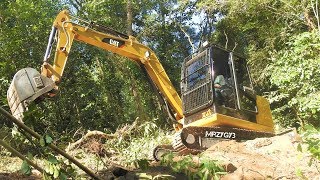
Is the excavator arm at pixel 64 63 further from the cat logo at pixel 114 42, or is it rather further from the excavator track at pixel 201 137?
the excavator track at pixel 201 137

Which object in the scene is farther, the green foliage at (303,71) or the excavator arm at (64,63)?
the green foliage at (303,71)

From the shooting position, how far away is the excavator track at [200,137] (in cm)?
726

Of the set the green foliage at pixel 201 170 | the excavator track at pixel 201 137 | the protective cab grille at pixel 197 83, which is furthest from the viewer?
the protective cab grille at pixel 197 83

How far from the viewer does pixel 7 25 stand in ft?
48.6

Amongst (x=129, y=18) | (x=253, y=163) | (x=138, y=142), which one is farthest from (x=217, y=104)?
(x=129, y=18)

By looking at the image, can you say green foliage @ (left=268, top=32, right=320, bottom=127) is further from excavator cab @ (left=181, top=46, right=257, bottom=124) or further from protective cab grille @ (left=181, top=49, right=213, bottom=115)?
protective cab grille @ (left=181, top=49, right=213, bottom=115)

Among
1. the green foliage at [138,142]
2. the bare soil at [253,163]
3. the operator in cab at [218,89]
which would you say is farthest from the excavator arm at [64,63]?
the operator in cab at [218,89]

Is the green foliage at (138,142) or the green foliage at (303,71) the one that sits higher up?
the green foliage at (303,71)

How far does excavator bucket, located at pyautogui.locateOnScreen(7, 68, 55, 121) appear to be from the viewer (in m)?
6.40

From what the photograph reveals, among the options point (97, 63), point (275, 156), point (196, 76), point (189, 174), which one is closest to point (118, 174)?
point (189, 174)

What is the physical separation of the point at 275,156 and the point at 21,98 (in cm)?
403

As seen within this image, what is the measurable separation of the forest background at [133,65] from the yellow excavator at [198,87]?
3.28 metres

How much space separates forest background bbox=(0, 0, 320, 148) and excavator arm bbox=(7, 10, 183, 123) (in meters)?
3.17

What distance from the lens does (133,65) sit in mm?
19266
